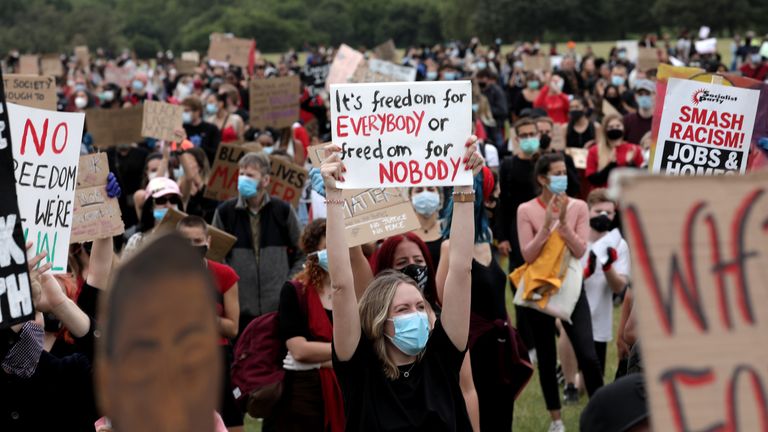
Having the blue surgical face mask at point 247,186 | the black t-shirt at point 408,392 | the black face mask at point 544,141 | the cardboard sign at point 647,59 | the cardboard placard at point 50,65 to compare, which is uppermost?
the black t-shirt at point 408,392

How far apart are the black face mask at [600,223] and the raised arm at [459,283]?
4.11m

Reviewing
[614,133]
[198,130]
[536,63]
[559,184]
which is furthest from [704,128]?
[536,63]

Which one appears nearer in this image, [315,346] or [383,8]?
[315,346]

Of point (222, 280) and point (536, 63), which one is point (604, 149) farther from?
point (536, 63)

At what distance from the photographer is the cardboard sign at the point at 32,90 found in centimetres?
946

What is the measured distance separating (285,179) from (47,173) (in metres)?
4.91

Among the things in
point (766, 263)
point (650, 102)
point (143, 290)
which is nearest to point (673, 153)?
point (766, 263)

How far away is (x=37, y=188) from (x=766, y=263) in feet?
11.9

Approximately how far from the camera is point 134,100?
915 inches

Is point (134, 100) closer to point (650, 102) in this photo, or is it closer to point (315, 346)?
point (650, 102)

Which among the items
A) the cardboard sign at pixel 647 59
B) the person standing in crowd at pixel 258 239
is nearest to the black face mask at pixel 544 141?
the person standing in crowd at pixel 258 239

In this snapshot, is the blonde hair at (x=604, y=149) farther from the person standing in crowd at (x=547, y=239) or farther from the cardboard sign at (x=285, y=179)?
the person standing in crowd at (x=547, y=239)

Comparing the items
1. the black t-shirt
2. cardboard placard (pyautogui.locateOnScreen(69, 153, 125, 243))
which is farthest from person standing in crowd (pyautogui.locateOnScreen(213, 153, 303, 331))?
the black t-shirt

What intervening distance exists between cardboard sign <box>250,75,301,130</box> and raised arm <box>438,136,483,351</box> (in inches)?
396
